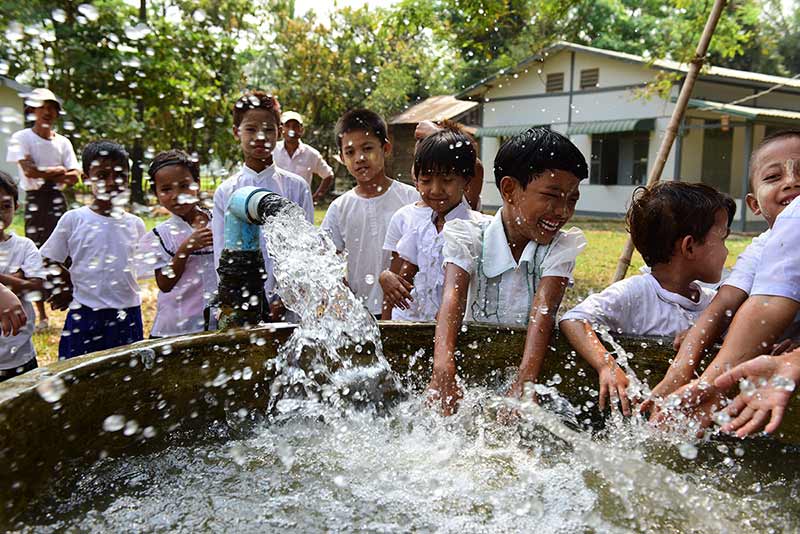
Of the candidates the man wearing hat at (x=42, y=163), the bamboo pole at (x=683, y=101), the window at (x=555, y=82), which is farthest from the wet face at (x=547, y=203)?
the window at (x=555, y=82)

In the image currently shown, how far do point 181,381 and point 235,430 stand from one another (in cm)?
21

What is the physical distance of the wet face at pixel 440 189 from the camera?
2.70 metres

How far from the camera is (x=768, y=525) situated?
54.3 inches

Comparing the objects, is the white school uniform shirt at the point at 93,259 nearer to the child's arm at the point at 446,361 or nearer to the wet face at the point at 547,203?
the child's arm at the point at 446,361

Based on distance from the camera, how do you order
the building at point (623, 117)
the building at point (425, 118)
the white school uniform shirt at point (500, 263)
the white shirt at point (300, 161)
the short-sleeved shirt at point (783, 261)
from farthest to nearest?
the building at point (425, 118)
the building at point (623, 117)
the white shirt at point (300, 161)
the white school uniform shirt at point (500, 263)
the short-sleeved shirt at point (783, 261)

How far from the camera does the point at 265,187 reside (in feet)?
10.7

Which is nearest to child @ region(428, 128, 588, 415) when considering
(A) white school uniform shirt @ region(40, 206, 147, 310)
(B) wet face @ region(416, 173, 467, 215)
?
(B) wet face @ region(416, 173, 467, 215)

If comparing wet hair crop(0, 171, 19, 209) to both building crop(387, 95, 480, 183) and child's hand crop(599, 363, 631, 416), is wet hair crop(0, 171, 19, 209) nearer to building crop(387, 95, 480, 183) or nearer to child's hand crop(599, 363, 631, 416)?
child's hand crop(599, 363, 631, 416)

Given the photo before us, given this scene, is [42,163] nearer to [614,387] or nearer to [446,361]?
[446,361]

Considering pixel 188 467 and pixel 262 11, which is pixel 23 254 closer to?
pixel 188 467

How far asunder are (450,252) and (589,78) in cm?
1768

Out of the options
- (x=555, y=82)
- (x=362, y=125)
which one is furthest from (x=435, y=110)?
(x=362, y=125)

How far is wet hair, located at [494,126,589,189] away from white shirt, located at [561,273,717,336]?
38 centimetres

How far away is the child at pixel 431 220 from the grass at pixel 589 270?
1.81 meters
